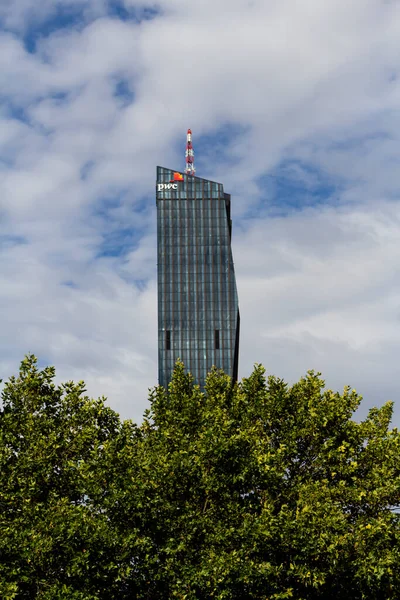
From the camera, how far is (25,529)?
99.0 feet

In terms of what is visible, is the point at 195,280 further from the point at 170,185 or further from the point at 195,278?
the point at 170,185

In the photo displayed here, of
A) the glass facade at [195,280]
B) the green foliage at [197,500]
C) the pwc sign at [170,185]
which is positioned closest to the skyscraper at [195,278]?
the glass facade at [195,280]

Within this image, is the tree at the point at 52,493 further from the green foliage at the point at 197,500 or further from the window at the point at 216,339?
the window at the point at 216,339

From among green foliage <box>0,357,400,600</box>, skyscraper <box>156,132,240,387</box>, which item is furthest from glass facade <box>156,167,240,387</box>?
green foliage <box>0,357,400,600</box>

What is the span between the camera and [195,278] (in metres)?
137

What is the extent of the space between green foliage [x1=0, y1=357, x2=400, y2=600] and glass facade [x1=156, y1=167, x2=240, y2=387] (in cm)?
9481

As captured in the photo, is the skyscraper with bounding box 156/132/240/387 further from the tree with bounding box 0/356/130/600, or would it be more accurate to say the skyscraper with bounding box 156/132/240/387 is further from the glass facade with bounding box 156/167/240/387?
the tree with bounding box 0/356/130/600

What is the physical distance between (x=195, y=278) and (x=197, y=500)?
104 meters

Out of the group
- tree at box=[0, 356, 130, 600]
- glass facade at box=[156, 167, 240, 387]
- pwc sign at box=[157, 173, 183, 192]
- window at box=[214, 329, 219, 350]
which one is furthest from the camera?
pwc sign at box=[157, 173, 183, 192]

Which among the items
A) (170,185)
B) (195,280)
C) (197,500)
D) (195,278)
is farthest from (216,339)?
(197,500)

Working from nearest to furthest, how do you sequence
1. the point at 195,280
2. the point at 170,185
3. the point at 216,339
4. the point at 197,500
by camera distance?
1. the point at 197,500
2. the point at 216,339
3. the point at 195,280
4. the point at 170,185

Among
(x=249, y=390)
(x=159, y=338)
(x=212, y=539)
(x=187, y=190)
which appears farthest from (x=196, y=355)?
(x=212, y=539)

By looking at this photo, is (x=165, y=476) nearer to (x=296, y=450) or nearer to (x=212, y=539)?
(x=212, y=539)

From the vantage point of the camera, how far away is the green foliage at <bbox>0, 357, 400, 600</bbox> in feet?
97.6
